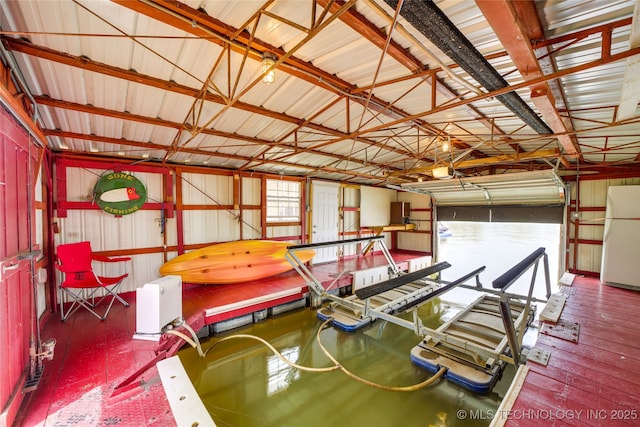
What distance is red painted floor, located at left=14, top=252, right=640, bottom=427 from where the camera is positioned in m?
1.94

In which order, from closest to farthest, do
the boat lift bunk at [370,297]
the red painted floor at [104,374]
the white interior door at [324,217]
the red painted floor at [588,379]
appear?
the red painted floor at [588,379] → the red painted floor at [104,374] → the boat lift bunk at [370,297] → the white interior door at [324,217]

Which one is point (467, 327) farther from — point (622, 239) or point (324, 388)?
point (622, 239)

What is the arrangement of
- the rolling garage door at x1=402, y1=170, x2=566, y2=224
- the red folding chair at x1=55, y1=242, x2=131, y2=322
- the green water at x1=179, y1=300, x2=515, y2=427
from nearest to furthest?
the green water at x1=179, y1=300, x2=515, y2=427
the red folding chair at x1=55, y1=242, x2=131, y2=322
the rolling garage door at x1=402, y1=170, x2=566, y2=224

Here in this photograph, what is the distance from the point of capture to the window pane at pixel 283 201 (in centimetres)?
733

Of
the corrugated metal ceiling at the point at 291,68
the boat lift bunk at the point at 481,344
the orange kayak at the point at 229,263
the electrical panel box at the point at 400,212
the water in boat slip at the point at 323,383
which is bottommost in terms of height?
the water in boat slip at the point at 323,383

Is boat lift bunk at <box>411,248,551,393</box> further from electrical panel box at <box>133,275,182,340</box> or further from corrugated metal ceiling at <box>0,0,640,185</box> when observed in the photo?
electrical panel box at <box>133,275,182,340</box>

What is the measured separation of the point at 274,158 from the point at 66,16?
4344 millimetres

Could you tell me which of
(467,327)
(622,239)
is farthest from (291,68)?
(622,239)

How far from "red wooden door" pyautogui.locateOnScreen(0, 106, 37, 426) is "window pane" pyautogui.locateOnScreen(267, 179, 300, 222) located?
199 inches

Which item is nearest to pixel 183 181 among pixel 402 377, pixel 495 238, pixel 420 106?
pixel 420 106

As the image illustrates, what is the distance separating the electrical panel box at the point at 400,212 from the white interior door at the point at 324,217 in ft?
10.0

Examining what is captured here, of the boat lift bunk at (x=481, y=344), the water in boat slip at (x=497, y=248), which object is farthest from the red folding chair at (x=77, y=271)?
the water in boat slip at (x=497, y=248)

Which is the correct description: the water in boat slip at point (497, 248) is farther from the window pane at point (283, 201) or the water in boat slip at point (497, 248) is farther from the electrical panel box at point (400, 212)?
the window pane at point (283, 201)

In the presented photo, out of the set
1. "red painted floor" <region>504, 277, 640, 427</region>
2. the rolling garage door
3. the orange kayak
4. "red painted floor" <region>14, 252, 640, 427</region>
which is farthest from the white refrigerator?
the orange kayak
